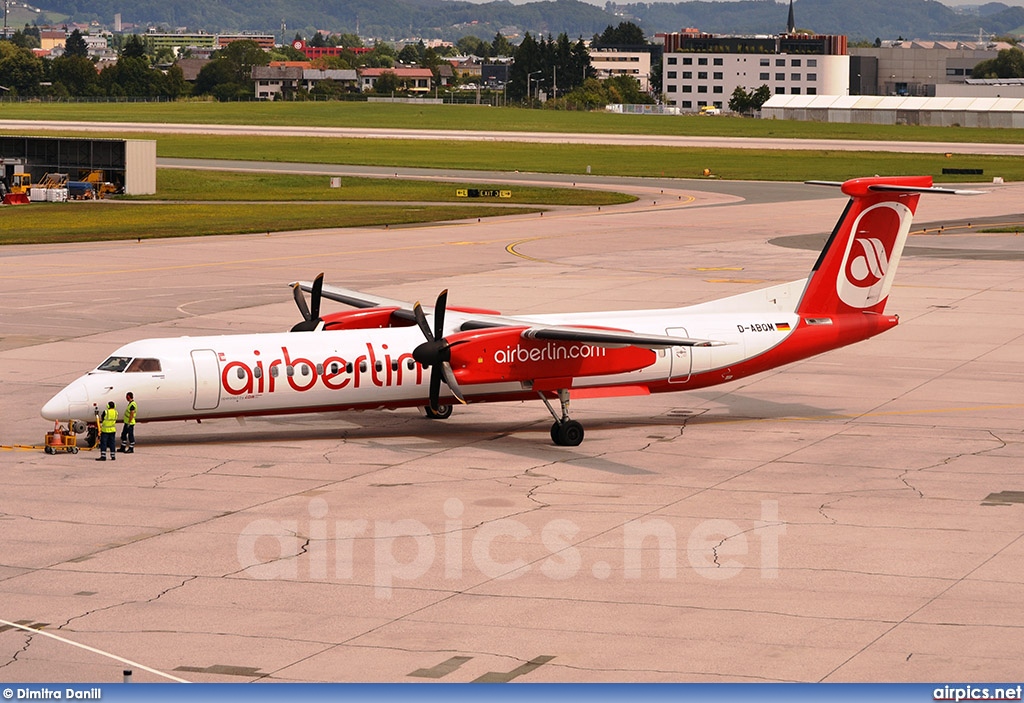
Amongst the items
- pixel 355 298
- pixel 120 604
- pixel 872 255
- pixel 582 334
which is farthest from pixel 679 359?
pixel 120 604

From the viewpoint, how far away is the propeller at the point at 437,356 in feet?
97.1

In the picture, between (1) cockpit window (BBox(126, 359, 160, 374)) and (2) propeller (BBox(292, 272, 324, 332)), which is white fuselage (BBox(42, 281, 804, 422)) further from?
(2) propeller (BBox(292, 272, 324, 332))

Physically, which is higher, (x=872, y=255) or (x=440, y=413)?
(x=872, y=255)

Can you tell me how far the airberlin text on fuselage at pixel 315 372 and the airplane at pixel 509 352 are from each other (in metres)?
0.03

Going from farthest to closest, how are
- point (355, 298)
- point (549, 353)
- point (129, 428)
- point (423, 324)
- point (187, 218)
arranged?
point (187, 218) < point (355, 298) < point (549, 353) < point (423, 324) < point (129, 428)

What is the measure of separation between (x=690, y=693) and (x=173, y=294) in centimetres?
4720

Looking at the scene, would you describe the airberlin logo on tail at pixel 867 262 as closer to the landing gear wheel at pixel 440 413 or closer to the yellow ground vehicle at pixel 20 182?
the landing gear wheel at pixel 440 413

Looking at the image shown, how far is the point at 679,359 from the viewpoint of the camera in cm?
3216

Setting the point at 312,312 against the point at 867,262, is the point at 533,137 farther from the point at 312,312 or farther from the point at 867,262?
the point at 312,312

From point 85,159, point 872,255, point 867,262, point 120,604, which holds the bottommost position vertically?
point 120,604

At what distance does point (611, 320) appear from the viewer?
32.4 meters

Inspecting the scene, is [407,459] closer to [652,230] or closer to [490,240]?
[490,240]

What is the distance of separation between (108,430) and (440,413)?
7.95 metres

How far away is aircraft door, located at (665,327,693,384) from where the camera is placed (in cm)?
3206
